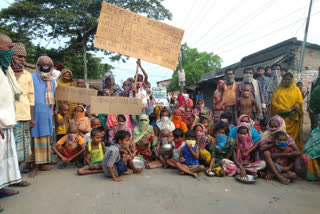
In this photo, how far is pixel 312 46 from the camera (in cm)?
1002

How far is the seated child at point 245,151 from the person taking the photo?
353cm

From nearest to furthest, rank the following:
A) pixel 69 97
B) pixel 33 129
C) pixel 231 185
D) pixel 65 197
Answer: pixel 65 197 < pixel 231 185 < pixel 33 129 < pixel 69 97

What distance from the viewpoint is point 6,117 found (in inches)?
95.7

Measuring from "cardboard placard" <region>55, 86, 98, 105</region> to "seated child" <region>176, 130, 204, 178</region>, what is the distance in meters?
2.02

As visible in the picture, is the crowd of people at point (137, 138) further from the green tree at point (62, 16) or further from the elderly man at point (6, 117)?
the green tree at point (62, 16)

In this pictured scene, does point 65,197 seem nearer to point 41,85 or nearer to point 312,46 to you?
point 41,85

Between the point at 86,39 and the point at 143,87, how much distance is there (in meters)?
14.6

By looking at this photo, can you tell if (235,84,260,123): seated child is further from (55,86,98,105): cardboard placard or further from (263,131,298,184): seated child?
(55,86,98,105): cardboard placard

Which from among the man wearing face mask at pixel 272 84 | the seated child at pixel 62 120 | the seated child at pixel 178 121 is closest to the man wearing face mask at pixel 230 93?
the man wearing face mask at pixel 272 84

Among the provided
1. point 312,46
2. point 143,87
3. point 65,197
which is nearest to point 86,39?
point 143,87

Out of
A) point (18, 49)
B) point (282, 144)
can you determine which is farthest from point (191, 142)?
point (18, 49)

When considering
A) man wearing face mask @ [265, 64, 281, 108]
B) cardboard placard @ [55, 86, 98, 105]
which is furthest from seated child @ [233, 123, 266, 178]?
cardboard placard @ [55, 86, 98, 105]

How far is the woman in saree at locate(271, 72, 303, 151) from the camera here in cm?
436

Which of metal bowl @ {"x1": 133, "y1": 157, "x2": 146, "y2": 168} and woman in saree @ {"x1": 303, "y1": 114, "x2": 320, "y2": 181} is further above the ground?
woman in saree @ {"x1": 303, "y1": 114, "x2": 320, "y2": 181}
